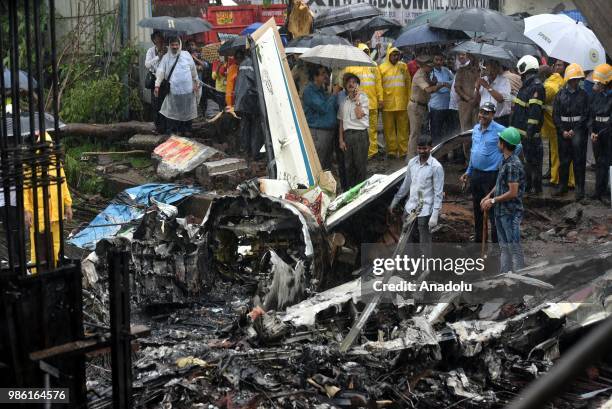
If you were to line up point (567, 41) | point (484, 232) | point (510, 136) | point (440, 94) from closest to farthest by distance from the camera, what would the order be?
point (510, 136) → point (484, 232) → point (567, 41) → point (440, 94)

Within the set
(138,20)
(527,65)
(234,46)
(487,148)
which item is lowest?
(487,148)

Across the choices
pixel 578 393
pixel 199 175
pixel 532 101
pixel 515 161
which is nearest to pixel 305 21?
pixel 199 175

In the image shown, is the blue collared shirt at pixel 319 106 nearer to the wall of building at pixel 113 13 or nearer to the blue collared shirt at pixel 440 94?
the blue collared shirt at pixel 440 94

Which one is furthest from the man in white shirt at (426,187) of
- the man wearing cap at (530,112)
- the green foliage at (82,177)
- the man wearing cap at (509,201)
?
the green foliage at (82,177)

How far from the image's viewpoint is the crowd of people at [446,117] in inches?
369

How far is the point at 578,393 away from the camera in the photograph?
22.5 feet

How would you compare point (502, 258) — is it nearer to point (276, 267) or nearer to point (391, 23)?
point (276, 267)

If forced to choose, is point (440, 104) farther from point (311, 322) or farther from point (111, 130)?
point (311, 322)

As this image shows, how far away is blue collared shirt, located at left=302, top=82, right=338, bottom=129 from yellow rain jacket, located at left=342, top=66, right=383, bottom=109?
5.43ft

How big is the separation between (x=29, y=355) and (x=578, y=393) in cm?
443

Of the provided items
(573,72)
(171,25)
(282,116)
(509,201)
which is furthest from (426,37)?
(509,201)

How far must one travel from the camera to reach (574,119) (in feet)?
39.8

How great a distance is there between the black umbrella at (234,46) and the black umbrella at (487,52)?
3693 mm

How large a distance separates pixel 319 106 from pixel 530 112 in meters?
3.03
